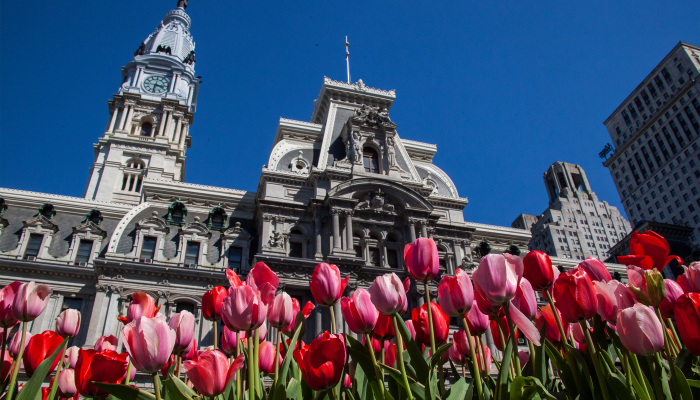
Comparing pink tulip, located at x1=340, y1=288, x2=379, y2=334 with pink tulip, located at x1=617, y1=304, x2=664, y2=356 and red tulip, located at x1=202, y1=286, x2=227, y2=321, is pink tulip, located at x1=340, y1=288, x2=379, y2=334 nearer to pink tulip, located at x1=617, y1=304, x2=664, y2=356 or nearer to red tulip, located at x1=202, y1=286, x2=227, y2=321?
red tulip, located at x1=202, y1=286, x2=227, y2=321

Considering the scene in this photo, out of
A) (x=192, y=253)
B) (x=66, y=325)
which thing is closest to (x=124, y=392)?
(x=66, y=325)

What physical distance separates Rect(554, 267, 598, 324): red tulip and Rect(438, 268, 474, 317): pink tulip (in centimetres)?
74

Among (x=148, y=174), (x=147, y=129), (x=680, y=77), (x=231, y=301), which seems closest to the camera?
(x=231, y=301)

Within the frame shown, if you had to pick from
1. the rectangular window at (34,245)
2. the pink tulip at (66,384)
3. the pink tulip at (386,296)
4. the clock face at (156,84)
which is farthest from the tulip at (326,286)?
the clock face at (156,84)

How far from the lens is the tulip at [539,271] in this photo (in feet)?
12.7

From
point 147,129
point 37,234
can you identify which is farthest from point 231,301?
point 147,129

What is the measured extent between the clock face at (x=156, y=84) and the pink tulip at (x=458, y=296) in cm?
7466

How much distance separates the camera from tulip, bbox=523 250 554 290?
386cm

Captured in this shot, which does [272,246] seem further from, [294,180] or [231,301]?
[231,301]

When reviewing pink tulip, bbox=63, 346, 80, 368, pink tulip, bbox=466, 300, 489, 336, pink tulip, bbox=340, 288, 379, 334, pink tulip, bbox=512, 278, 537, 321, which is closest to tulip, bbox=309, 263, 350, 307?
pink tulip, bbox=340, 288, 379, 334

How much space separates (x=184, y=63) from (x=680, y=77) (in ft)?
299

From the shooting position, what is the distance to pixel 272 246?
88.3 ft

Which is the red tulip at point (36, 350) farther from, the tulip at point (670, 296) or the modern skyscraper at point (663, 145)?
the modern skyscraper at point (663, 145)

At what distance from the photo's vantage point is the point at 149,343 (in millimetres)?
3221
